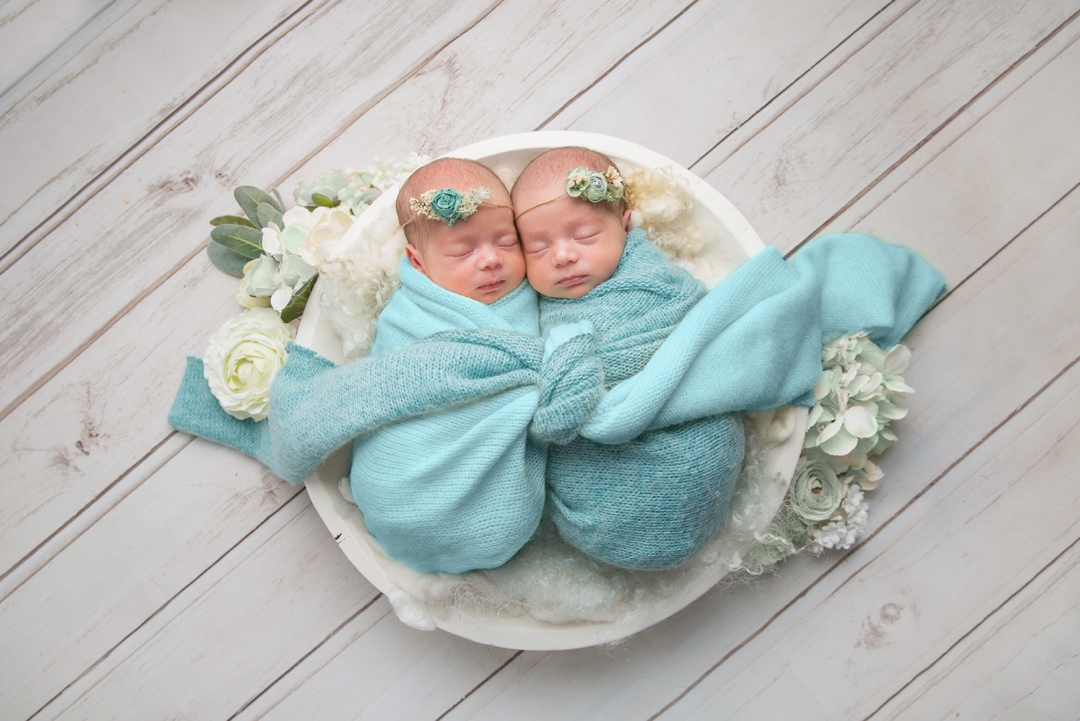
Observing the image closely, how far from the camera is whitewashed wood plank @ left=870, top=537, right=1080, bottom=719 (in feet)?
4.39

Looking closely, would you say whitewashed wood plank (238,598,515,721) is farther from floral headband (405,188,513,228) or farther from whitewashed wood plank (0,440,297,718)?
floral headband (405,188,513,228)

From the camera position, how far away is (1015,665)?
52.9 inches

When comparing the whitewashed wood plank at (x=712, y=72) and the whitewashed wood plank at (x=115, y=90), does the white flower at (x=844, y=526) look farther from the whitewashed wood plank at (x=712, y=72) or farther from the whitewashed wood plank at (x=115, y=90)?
the whitewashed wood plank at (x=115, y=90)

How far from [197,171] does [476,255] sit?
0.72 metres

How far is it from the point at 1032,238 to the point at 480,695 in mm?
1468

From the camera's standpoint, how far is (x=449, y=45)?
1.41 m

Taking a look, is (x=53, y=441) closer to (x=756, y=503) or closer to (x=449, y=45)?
(x=449, y=45)

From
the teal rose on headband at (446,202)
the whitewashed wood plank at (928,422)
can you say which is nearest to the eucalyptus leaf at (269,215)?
the teal rose on headband at (446,202)

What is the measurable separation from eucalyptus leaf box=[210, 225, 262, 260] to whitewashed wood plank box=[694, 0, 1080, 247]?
94 centimetres

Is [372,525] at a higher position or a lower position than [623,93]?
lower

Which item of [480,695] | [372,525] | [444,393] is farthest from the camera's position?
[480,695]

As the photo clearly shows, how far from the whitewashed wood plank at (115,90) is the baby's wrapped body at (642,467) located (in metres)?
0.95

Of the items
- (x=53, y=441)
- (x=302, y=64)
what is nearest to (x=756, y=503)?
(x=302, y=64)

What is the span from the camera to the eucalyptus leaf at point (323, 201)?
4.38ft
